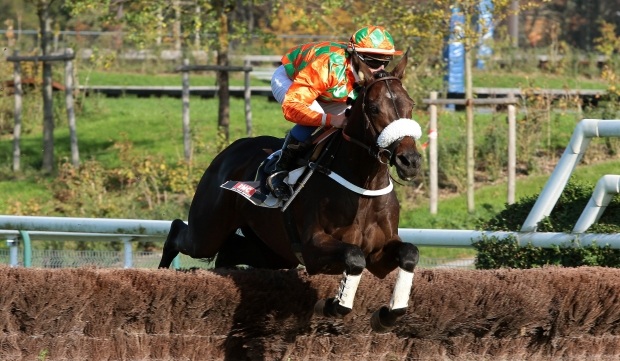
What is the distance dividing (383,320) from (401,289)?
192 mm

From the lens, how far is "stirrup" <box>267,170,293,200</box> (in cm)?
602

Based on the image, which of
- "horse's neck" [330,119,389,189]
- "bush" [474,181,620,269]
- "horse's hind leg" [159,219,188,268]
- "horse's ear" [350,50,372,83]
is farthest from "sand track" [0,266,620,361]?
"horse's hind leg" [159,219,188,268]

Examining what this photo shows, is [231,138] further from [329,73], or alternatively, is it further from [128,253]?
[329,73]

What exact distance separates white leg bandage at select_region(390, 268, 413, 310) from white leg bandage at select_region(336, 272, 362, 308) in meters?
0.20

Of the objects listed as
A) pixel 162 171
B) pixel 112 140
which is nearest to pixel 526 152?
pixel 162 171

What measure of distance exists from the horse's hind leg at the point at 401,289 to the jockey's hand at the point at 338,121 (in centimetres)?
71

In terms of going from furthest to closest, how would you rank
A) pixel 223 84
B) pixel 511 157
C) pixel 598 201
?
pixel 223 84, pixel 511 157, pixel 598 201

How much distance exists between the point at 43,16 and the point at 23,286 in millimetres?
12054

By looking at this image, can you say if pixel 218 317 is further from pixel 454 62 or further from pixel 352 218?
pixel 454 62

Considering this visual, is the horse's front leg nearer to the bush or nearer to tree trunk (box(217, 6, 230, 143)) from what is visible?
the bush

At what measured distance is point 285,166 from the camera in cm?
612

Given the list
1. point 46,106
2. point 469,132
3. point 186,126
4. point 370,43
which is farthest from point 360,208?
point 46,106

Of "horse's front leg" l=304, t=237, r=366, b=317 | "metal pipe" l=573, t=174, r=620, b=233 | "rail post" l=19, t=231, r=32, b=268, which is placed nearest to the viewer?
"horse's front leg" l=304, t=237, r=366, b=317

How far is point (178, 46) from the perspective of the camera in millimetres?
24719
